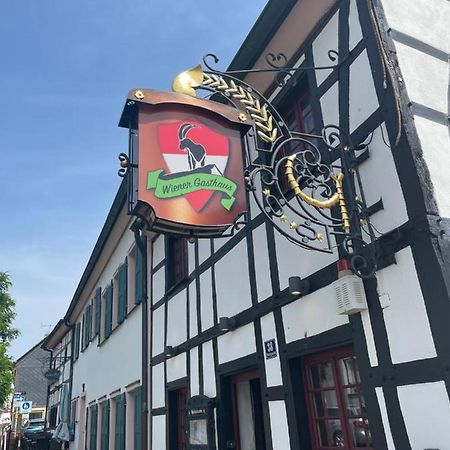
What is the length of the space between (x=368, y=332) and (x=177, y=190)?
166 centimetres

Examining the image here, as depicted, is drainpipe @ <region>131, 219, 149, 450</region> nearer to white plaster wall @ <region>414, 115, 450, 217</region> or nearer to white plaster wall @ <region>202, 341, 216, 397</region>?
white plaster wall @ <region>202, 341, 216, 397</region>

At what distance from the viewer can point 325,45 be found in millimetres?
4207

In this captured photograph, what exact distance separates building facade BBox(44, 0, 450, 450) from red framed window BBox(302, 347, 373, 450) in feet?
0.04

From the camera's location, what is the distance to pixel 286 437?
13.2ft

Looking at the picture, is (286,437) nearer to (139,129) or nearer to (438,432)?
(438,432)

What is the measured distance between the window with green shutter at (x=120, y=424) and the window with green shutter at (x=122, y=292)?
1.61 m

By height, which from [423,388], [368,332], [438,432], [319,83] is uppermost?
[319,83]

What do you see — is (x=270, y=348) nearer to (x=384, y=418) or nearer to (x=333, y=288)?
(x=333, y=288)

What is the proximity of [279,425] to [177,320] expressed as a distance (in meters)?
3.15

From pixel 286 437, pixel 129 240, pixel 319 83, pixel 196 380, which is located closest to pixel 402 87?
pixel 319 83

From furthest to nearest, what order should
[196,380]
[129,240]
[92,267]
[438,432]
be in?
[92,267] → [129,240] → [196,380] → [438,432]

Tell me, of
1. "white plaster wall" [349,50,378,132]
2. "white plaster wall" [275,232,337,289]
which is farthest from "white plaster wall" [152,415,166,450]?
"white plaster wall" [349,50,378,132]

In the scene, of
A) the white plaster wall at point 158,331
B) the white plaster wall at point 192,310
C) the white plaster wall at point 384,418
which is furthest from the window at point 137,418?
the white plaster wall at point 384,418

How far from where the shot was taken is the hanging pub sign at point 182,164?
115 inches
